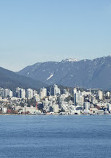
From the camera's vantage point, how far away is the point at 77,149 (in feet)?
184

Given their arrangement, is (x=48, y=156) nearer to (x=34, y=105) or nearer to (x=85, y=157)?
(x=85, y=157)

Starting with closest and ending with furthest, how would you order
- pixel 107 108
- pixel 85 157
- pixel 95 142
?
pixel 85 157
pixel 95 142
pixel 107 108

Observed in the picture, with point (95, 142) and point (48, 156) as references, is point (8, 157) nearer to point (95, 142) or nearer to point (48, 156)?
point (48, 156)

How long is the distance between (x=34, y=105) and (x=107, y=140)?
129m

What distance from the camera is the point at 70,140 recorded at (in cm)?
6556

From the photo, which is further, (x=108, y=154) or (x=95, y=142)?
(x=95, y=142)

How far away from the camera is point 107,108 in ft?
622

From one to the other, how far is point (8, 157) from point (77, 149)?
7.79 metres

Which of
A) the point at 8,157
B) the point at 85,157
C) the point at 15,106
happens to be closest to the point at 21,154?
the point at 8,157

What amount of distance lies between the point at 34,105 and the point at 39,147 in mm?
135373

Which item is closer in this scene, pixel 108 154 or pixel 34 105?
pixel 108 154

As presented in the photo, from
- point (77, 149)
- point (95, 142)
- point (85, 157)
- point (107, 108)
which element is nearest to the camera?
point (85, 157)

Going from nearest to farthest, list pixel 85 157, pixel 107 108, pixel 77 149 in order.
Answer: pixel 85 157
pixel 77 149
pixel 107 108

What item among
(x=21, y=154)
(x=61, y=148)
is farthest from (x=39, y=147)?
(x=21, y=154)
